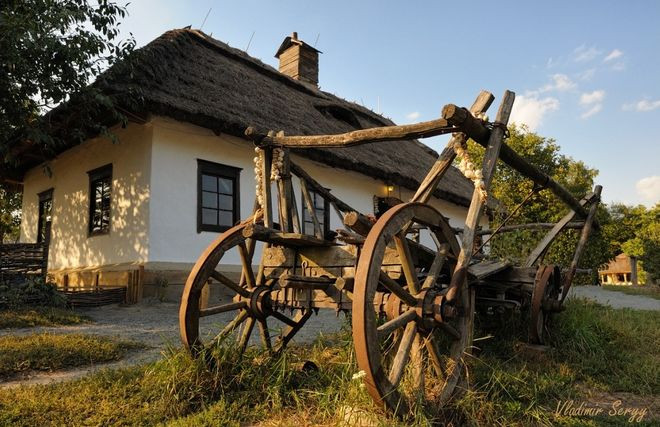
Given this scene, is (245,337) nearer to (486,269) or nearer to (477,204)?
(477,204)

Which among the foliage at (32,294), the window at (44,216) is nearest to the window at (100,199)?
the foliage at (32,294)

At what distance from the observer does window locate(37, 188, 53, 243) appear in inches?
419

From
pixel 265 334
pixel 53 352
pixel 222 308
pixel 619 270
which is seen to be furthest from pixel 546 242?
pixel 619 270

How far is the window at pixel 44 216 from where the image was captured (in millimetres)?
10648

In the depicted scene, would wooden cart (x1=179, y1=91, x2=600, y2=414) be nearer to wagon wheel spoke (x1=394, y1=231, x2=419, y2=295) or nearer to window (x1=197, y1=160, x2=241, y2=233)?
wagon wheel spoke (x1=394, y1=231, x2=419, y2=295)

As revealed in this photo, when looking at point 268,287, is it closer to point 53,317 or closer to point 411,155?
point 53,317

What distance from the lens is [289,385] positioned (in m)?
2.87

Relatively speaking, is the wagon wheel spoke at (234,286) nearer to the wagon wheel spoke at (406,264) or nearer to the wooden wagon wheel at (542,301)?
the wagon wheel spoke at (406,264)

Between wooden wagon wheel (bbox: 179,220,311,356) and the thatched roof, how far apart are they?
4.44 meters


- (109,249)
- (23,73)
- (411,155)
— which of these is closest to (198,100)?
(23,73)

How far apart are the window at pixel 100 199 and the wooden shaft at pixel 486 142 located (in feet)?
22.4

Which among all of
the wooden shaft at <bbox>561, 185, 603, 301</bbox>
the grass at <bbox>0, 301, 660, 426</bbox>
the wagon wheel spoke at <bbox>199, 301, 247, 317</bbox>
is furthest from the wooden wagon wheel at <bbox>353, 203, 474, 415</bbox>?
the wooden shaft at <bbox>561, 185, 603, 301</bbox>

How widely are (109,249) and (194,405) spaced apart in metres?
6.16

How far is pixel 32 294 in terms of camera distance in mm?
6414
